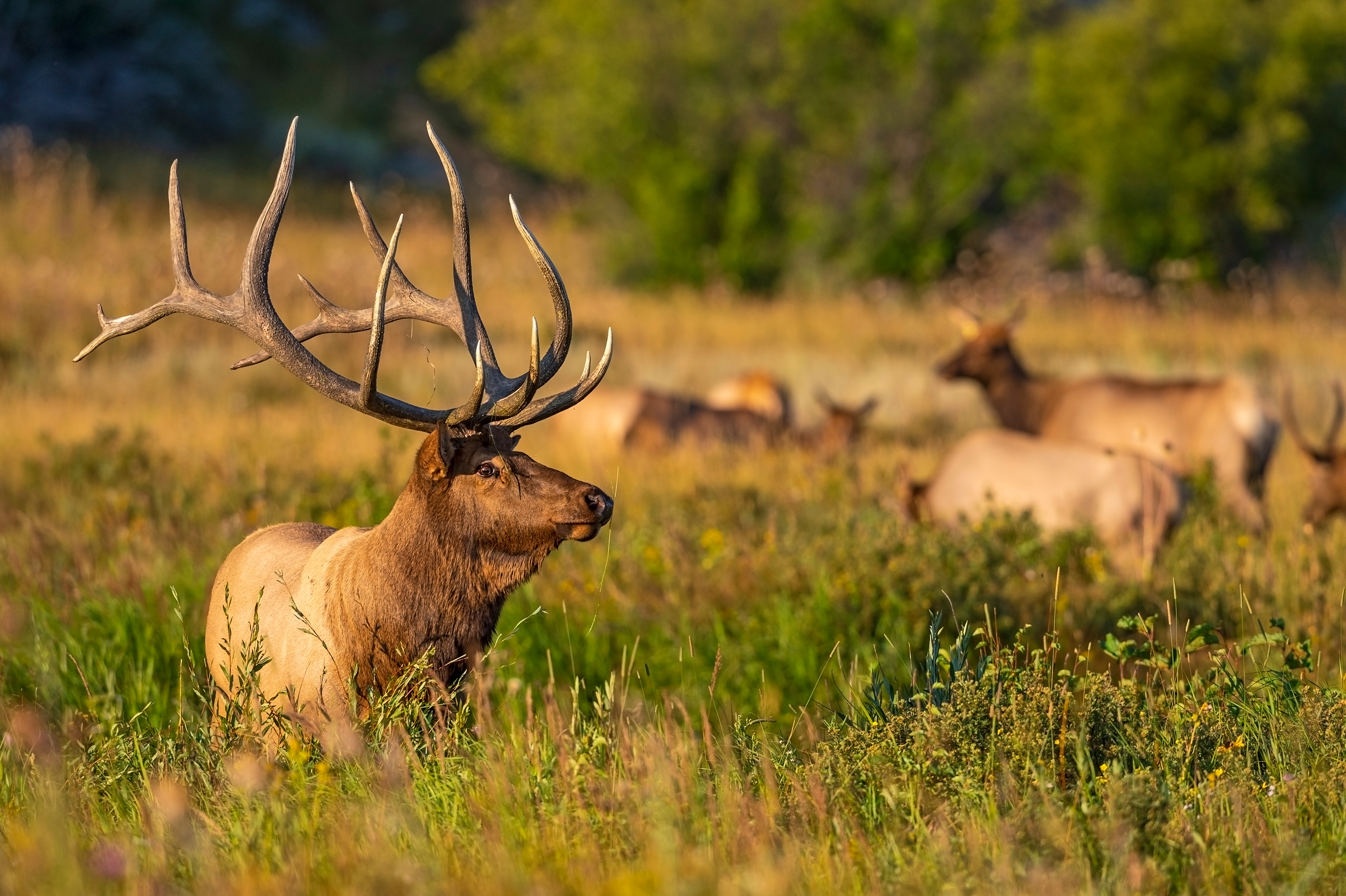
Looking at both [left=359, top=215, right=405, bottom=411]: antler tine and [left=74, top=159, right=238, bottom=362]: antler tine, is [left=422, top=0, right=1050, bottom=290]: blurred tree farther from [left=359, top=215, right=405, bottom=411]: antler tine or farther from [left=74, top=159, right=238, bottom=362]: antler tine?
[left=359, top=215, right=405, bottom=411]: antler tine

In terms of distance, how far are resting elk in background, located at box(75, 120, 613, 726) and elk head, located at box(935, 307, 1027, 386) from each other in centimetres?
813

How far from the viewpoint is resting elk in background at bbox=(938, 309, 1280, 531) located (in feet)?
32.8

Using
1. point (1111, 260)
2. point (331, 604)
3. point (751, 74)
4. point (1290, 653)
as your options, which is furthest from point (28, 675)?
point (1111, 260)

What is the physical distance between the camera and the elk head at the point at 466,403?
14.4ft

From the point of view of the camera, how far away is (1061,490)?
334 inches

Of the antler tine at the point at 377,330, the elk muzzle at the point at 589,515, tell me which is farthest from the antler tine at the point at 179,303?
the elk muzzle at the point at 589,515

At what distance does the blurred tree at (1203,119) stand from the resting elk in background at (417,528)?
22.6 meters

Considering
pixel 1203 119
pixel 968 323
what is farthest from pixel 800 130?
pixel 968 323

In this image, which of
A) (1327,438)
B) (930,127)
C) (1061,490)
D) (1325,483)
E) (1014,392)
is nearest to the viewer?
(1061,490)

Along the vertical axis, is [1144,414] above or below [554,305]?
below

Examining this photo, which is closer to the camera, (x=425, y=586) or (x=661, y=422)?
(x=425, y=586)

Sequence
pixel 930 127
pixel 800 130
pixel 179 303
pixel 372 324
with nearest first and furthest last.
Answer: pixel 372 324, pixel 179 303, pixel 930 127, pixel 800 130

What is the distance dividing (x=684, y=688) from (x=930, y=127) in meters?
22.0

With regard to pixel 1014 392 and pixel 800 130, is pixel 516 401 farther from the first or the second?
pixel 800 130
